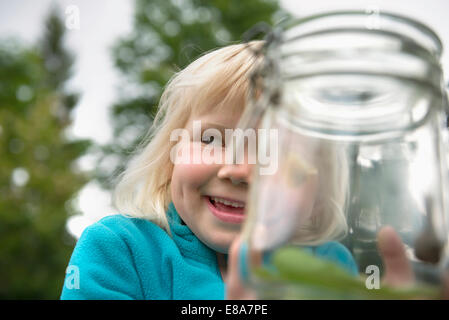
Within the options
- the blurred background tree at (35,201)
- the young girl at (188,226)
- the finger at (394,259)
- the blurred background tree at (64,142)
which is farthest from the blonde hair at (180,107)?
the blurred background tree at (35,201)

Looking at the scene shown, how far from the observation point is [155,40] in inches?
212

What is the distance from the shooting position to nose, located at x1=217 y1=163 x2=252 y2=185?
1.86 feet

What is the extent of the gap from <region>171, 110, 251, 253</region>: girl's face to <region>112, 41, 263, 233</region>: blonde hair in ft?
0.13

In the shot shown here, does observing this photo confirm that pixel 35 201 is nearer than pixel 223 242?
No

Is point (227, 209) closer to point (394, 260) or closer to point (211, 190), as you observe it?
point (211, 190)

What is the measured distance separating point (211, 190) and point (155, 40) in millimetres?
5112

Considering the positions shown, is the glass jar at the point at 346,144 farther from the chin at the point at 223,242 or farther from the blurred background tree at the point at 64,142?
the blurred background tree at the point at 64,142

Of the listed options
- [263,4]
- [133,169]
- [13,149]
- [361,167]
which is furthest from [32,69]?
[361,167]

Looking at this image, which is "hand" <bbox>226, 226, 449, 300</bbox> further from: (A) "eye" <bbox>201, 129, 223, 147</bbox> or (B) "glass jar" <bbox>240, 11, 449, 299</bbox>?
(A) "eye" <bbox>201, 129, 223, 147</bbox>

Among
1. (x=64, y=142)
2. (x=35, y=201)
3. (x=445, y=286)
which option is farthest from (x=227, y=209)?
(x=64, y=142)

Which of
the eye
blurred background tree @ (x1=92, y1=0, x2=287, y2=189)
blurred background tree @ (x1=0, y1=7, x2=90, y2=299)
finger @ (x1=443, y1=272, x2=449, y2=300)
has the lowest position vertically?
finger @ (x1=443, y1=272, x2=449, y2=300)

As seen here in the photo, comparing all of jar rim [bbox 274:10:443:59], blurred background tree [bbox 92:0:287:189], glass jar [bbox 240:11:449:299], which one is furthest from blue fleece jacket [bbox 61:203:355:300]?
blurred background tree [bbox 92:0:287:189]

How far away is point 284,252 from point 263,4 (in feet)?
17.2
